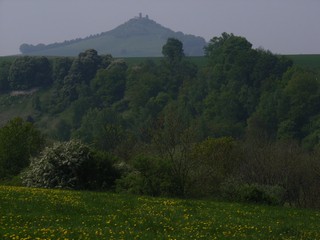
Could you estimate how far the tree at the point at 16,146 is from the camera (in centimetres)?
5059

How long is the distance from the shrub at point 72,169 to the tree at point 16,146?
1226cm

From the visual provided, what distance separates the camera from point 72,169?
36.3 meters

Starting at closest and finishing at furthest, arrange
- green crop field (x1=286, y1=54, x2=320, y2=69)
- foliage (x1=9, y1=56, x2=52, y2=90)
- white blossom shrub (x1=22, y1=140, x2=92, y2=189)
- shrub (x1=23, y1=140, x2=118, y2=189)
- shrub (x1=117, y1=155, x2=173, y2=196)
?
shrub (x1=117, y1=155, x2=173, y2=196)
white blossom shrub (x1=22, y1=140, x2=92, y2=189)
shrub (x1=23, y1=140, x2=118, y2=189)
green crop field (x1=286, y1=54, x2=320, y2=69)
foliage (x1=9, y1=56, x2=52, y2=90)

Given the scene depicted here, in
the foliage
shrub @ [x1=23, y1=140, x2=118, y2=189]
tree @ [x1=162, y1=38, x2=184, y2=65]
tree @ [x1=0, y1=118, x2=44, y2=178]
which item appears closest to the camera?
shrub @ [x1=23, y1=140, x2=118, y2=189]

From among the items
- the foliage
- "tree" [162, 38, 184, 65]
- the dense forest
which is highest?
"tree" [162, 38, 184, 65]

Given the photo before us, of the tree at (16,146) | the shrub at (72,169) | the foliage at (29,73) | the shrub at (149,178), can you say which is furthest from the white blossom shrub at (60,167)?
the foliage at (29,73)

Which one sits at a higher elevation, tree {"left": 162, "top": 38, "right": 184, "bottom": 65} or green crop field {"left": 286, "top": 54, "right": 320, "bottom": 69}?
tree {"left": 162, "top": 38, "right": 184, "bottom": 65}

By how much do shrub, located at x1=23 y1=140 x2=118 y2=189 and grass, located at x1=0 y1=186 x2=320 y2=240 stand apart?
11520 mm

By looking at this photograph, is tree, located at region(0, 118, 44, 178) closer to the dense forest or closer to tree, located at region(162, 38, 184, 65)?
the dense forest

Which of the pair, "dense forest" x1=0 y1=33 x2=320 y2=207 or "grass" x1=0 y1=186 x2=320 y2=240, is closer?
"grass" x1=0 y1=186 x2=320 y2=240

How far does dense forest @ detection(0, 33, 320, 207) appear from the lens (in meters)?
36.5

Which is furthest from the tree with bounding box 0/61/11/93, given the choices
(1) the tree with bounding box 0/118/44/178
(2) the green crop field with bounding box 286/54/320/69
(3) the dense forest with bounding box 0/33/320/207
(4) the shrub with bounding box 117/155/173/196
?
(4) the shrub with bounding box 117/155/173/196

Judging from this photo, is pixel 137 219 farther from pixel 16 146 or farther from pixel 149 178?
pixel 16 146

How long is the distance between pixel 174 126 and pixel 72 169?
27.0 ft
